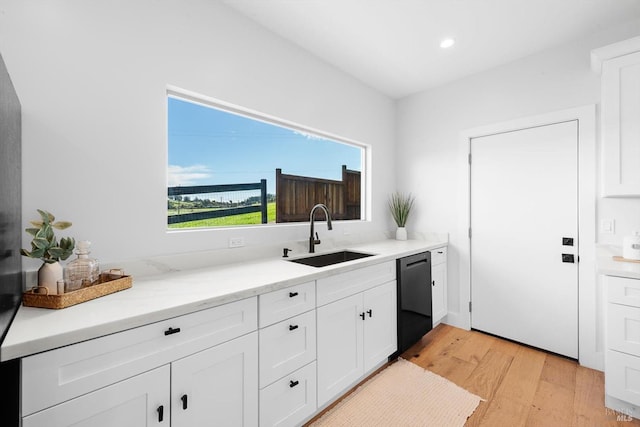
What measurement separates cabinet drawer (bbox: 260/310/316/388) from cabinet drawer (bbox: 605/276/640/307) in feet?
5.83

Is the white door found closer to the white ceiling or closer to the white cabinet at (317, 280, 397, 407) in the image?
the white ceiling

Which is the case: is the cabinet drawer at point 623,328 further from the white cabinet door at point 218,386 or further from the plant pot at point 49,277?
the plant pot at point 49,277

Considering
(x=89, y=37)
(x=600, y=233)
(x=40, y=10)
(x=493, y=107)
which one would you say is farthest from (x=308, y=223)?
(x=600, y=233)

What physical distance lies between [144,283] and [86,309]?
36 centimetres

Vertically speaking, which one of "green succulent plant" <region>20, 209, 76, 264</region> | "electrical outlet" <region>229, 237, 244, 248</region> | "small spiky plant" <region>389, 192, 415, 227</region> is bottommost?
"electrical outlet" <region>229, 237, 244, 248</region>

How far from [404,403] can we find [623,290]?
1.47 metres

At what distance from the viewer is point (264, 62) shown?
2.10m

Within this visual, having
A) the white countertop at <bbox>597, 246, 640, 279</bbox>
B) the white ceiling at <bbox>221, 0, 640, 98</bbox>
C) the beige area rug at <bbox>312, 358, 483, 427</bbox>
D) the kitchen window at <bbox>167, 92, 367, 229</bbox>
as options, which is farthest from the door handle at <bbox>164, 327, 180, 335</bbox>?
the white countertop at <bbox>597, 246, 640, 279</bbox>

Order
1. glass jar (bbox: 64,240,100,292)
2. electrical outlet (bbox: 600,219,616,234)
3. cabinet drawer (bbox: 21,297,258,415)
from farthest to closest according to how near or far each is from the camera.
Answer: electrical outlet (bbox: 600,219,616,234) < glass jar (bbox: 64,240,100,292) < cabinet drawer (bbox: 21,297,258,415)

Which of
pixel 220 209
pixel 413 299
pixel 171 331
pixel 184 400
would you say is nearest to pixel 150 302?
pixel 171 331

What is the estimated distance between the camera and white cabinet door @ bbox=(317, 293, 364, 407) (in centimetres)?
166

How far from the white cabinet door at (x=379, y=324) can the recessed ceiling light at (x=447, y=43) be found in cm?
201

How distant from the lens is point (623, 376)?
164 cm

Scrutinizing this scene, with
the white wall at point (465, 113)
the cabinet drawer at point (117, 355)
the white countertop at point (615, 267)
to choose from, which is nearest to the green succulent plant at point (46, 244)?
the cabinet drawer at point (117, 355)
